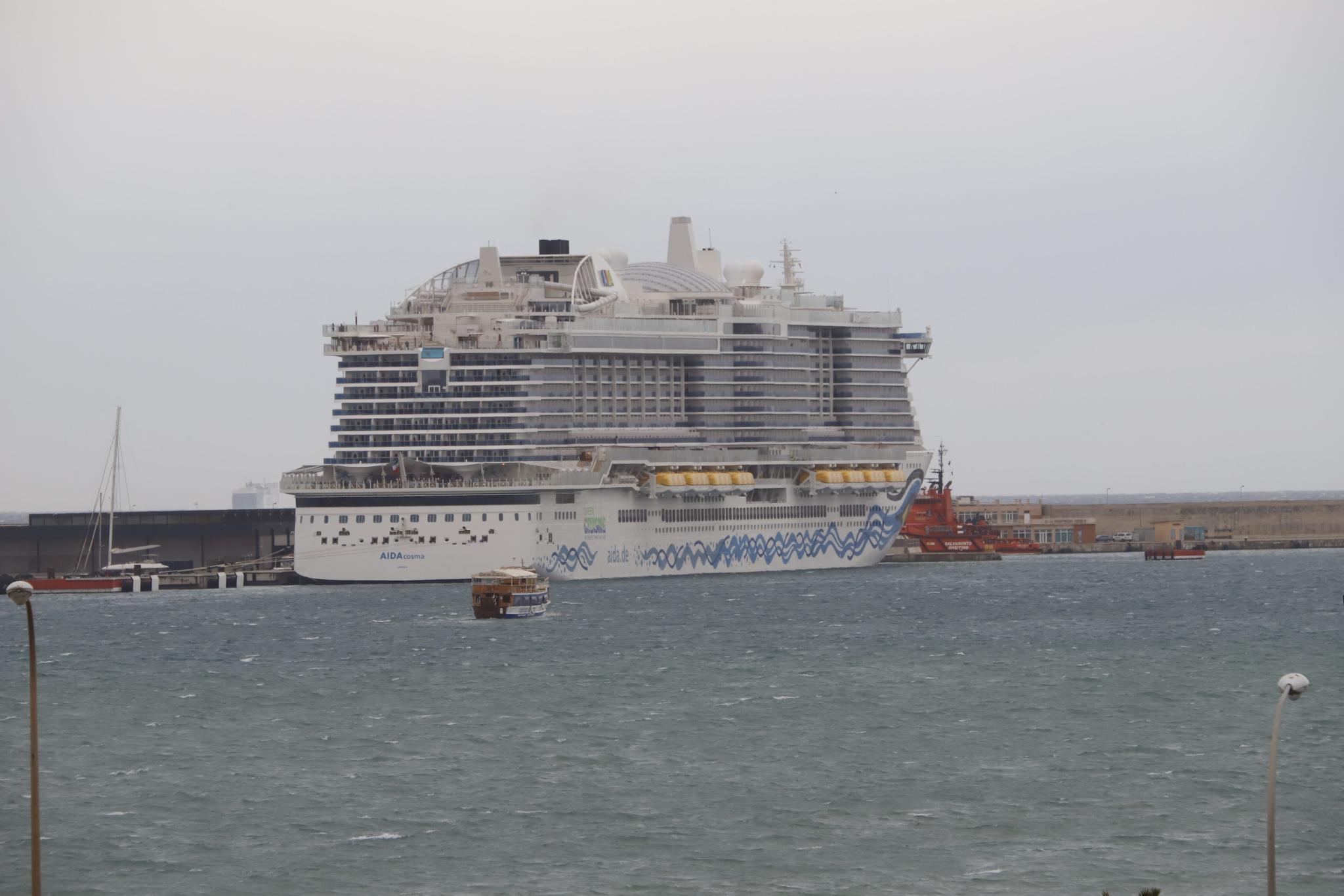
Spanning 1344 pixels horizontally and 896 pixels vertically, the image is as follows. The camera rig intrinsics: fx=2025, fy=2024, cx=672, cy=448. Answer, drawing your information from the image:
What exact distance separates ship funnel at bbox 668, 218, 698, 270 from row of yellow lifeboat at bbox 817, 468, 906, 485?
64.6 feet

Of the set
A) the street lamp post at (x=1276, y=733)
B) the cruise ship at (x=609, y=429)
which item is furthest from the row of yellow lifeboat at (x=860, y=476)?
the street lamp post at (x=1276, y=733)

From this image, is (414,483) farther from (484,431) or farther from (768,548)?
(768,548)

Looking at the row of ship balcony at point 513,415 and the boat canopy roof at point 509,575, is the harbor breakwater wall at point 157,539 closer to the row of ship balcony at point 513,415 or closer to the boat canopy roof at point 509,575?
the row of ship balcony at point 513,415

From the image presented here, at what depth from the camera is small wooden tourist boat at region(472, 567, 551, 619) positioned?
92.2 meters

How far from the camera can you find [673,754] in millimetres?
54906

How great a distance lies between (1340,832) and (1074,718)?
15736 mm

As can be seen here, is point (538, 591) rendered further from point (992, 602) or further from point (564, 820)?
point (564, 820)

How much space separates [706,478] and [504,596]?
26.6 metres

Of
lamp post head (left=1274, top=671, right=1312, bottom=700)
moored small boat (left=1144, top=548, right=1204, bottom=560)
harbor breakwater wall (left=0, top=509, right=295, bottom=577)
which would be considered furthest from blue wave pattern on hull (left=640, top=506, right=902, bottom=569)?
lamp post head (left=1274, top=671, right=1312, bottom=700)

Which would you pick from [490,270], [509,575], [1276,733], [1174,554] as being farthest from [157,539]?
[1276,733]

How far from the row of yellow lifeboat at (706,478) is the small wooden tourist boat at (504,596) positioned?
21.7 m

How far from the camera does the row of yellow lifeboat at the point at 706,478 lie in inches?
4508

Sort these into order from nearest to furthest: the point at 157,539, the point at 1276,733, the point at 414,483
Result: 1. the point at 1276,733
2. the point at 414,483
3. the point at 157,539

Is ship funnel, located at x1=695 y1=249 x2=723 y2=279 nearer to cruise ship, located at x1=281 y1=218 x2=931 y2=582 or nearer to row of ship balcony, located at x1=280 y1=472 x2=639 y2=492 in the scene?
cruise ship, located at x1=281 y1=218 x2=931 y2=582
